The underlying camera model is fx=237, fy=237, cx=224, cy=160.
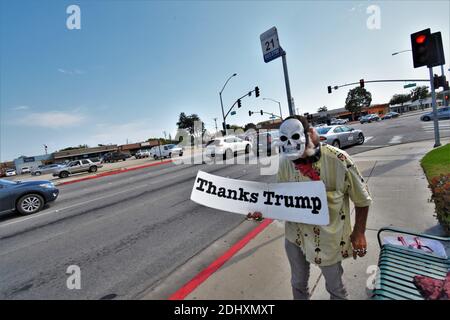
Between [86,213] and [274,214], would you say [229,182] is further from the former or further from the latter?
[86,213]

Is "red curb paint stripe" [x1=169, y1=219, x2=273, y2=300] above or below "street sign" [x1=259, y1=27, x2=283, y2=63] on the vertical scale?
below

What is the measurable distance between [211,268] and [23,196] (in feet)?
26.7

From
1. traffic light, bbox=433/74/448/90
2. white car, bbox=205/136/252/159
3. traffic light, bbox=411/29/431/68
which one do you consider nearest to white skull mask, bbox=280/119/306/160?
traffic light, bbox=411/29/431/68

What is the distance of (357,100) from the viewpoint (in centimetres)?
8738

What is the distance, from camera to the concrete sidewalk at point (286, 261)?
107 inches

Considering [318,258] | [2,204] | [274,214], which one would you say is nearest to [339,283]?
[318,258]

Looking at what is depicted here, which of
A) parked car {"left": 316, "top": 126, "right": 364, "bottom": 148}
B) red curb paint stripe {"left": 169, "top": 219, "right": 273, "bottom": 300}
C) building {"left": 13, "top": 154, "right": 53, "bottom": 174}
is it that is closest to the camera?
red curb paint stripe {"left": 169, "top": 219, "right": 273, "bottom": 300}

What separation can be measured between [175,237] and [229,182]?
2.82 metres

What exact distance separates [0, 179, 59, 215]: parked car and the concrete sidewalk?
26.9 ft

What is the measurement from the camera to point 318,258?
6.32 ft

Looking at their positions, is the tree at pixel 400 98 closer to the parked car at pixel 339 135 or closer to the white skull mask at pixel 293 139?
the parked car at pixel 339 135

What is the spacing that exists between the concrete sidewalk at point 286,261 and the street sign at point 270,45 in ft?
9.69

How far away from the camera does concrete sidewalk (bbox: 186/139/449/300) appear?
107 inches

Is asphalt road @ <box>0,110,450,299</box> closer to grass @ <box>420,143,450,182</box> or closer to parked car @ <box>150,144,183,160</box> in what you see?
grass @ <box>420,143,450,182</box>
